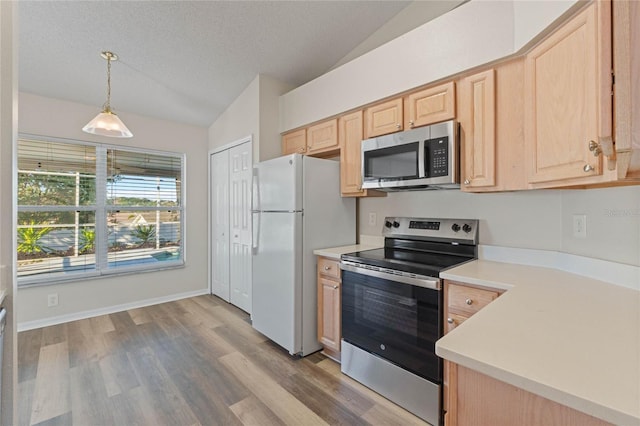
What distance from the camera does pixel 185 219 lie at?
4023 millimetres

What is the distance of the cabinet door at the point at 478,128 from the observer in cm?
172

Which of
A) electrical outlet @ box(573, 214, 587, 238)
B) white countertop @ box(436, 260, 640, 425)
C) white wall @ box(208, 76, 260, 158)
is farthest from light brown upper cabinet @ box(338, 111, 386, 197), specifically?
white countertop @ box(436, 260, 640, 425)

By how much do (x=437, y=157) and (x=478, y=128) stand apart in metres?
0.29

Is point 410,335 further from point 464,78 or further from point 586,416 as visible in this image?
point 464,78

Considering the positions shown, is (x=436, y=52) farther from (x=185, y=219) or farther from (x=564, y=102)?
(x=185, y=219)

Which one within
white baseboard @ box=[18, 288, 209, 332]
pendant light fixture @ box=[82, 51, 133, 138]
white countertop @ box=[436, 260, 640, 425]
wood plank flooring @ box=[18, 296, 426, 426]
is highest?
pendant light fixture @ box=[82, 51, 133, 138]

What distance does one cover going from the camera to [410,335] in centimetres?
178

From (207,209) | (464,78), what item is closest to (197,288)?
(207,209)

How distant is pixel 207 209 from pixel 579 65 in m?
4.14

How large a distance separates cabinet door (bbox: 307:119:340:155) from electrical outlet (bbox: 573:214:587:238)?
178cm

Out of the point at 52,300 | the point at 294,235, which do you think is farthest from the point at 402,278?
the point at 52,300

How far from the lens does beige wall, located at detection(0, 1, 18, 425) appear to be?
1.32 meters

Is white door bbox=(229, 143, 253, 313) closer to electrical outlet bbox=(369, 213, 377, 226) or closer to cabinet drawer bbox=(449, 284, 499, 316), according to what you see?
electrical outlet bbox=(369, 213, 377, 226)

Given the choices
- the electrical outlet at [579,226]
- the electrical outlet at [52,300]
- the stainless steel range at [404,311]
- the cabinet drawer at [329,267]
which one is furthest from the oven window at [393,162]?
the electrical outlet at [52,300]
